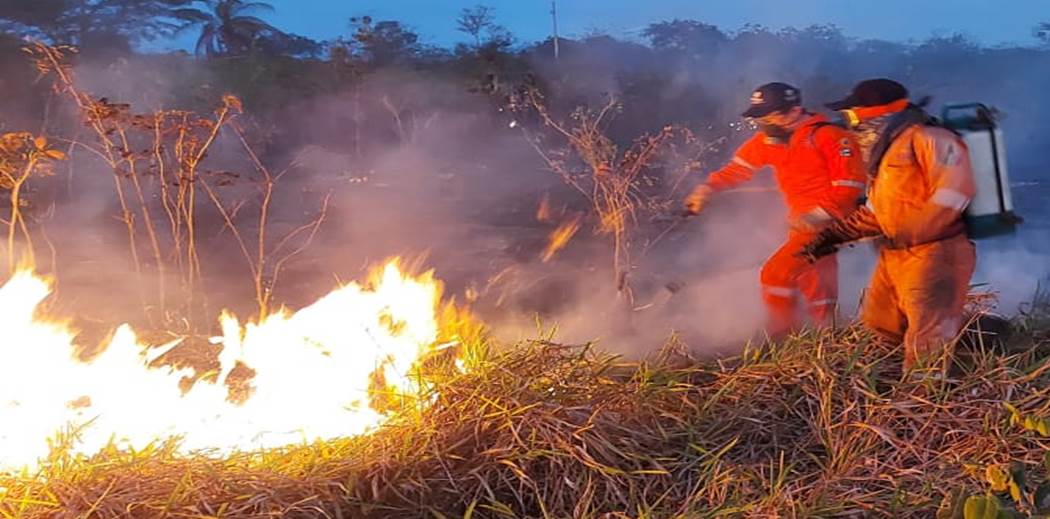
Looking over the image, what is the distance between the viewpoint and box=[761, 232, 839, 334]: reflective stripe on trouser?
4.66 meters

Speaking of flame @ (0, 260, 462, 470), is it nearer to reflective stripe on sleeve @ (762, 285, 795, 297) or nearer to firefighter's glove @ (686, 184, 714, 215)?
firefighter's glove @ (686, 184, 714, 215)

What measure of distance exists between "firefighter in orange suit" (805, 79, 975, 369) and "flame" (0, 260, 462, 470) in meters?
1.80

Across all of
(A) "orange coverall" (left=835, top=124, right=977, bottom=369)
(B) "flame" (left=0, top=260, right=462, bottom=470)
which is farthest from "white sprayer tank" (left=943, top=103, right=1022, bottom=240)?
(B) "flame" (left=0, top=260, right=462, bottom=470)

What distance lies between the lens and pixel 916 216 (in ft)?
12.2

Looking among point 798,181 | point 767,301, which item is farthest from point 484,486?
point 798,181

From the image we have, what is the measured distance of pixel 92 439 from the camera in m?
3.52

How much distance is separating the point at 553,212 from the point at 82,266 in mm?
5843

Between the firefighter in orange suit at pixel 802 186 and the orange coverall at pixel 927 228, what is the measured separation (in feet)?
2.31

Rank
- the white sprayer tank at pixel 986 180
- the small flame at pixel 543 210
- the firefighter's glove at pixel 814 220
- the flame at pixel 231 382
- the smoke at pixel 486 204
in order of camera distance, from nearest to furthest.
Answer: the flame at pixel 231 382
the white sprayer tank at pixel 986 180
the firefighter's glove at pixel 814 220
the smoke at pixel 486 204
the small flame at pixel 543 210

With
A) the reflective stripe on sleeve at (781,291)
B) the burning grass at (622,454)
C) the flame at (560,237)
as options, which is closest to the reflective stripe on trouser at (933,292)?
the burning grass at (622,454)

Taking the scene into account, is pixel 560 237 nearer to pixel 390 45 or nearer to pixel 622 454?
pixel 622 454

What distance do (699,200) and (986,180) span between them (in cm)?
152

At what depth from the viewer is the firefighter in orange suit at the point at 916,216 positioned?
11.9ft

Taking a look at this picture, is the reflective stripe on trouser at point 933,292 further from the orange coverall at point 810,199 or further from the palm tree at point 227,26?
the palm tree at point 227,26
